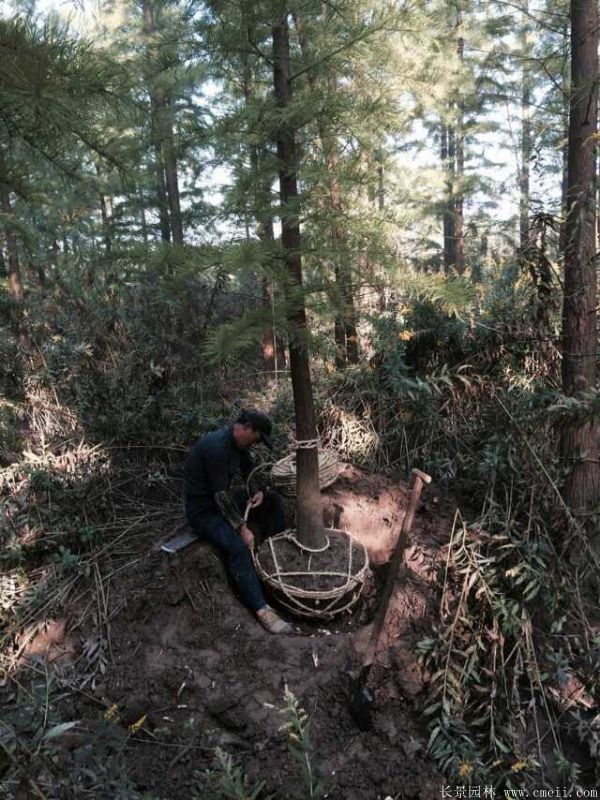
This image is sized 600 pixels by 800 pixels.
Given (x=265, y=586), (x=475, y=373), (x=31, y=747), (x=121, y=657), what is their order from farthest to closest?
(x=475, y=373)
(x=265, y=586)
(x=121, y=657)
(x=31, y=747)

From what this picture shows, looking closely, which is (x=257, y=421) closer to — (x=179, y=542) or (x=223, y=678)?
(x=179, y=542)

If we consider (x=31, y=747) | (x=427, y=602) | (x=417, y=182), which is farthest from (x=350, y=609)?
(x=417, y=182)

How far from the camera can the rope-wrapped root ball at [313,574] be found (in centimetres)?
358

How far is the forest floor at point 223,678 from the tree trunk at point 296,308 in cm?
78

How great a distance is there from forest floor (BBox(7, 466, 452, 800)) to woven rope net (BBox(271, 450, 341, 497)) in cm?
89

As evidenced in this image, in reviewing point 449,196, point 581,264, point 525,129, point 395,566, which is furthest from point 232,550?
point 449,196

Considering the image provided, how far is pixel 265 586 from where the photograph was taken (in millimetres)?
3797

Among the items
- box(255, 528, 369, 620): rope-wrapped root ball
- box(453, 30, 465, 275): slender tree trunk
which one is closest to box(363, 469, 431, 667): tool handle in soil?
box(255, 528, 369, 620): rope-wrapped root ball

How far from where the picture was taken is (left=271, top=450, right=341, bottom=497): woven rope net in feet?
14.4

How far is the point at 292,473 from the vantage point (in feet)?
14.5

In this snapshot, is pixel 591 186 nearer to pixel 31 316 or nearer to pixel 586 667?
pixel 586 667

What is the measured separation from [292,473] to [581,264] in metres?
2.77

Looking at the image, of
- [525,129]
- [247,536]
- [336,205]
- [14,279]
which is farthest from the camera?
[14,279]

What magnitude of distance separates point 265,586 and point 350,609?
0.69 meters
